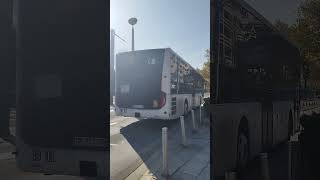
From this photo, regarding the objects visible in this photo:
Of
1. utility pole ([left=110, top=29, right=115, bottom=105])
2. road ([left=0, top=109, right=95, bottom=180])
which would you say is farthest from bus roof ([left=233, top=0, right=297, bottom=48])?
road ([left=0, top=109, right=95, bottom=180])

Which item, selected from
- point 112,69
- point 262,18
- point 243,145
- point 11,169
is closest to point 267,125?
point 243,145

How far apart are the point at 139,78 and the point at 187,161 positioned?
0.90 meters

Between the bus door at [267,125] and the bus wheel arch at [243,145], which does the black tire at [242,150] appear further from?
the bus door at [267,125]

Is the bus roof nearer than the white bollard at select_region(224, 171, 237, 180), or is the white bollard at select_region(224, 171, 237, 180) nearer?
the white bollard at select_region(224, 171, 237, 180)

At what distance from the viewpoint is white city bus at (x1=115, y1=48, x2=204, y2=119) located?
368 cm

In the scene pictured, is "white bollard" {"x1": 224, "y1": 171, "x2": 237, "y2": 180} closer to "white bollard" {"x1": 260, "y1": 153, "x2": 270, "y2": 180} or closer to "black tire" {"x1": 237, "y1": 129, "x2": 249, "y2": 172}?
"black tire" {"x1": 237, "y1": 129, "x2": 249, "y2": 172}

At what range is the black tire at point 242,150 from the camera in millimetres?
4830

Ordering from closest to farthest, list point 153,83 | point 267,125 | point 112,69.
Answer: point 112,69 < point 153,83 < point 267,125

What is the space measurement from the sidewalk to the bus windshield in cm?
48

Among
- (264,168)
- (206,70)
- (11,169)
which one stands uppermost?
(206,70)

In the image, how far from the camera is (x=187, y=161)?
382cm

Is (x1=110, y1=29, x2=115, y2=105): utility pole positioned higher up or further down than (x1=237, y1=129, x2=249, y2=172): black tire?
higher up

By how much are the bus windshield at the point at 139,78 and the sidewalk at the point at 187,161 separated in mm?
484

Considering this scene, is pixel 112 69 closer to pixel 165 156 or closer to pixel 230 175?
pixel 165 156
